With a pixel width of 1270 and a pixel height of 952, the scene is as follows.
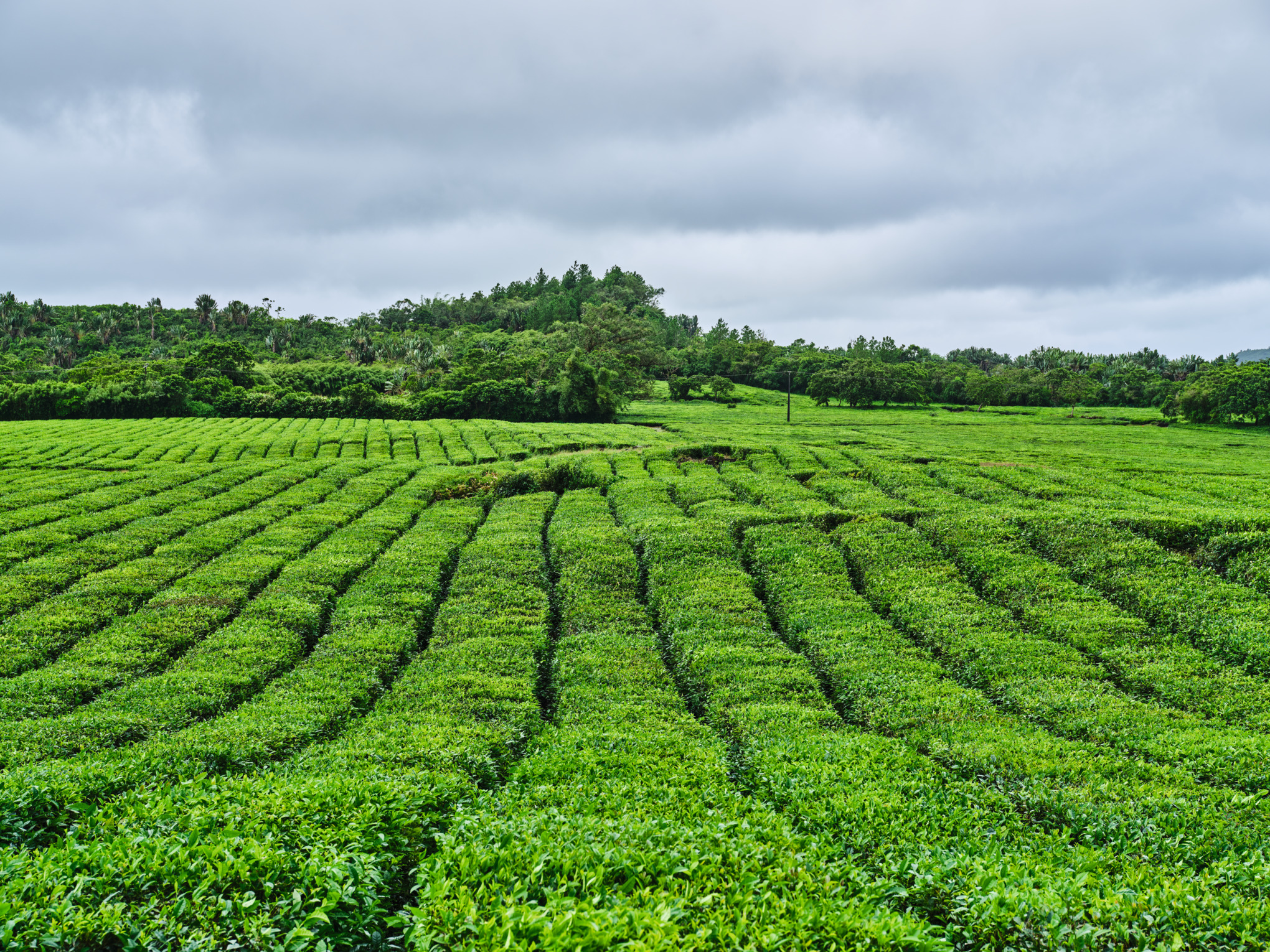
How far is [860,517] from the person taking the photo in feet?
106

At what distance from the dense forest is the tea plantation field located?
5936 centimetres

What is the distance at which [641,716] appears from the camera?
17.1m

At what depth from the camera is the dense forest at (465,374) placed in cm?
9706

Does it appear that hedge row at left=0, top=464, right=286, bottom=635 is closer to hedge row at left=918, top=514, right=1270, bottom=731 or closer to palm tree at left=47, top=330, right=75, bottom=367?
hedge row at left=918, top=514, right=1270, bottom=731

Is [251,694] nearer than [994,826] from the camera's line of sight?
No

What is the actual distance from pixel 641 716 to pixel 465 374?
10332 cm

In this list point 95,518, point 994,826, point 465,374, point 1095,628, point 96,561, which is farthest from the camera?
point 465,374

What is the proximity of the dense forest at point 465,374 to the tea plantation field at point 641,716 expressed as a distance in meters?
59.4

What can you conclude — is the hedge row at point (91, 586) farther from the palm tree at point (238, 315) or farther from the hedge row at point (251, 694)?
the palm tree at point (238, 315)

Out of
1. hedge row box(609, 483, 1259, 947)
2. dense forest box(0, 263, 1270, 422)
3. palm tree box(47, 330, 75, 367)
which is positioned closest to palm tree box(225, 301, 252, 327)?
dense forest box(0, 263, 1270, 422)

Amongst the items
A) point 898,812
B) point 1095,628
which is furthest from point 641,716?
point 1095,628

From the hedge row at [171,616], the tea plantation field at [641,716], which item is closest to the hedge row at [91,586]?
the tea plantation field at [641,716]

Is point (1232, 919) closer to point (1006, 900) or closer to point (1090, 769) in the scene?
point (1006, 900)

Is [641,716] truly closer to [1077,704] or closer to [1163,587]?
[1077,704]
